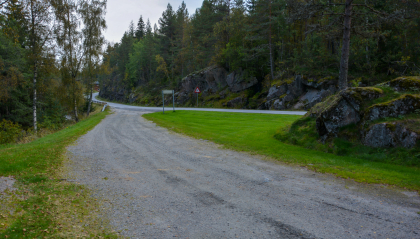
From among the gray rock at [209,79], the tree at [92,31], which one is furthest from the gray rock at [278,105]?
the tree at [92,31]

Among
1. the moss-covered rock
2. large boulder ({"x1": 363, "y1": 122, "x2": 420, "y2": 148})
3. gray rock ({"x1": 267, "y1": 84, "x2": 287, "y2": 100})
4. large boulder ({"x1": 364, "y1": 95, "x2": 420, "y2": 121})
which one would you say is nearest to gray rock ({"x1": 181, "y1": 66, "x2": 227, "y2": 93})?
gray rock ({"x1": 267, "y1": 84, "x2": 287, "y2": 100})

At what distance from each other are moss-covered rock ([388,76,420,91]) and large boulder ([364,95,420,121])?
819 millimetres

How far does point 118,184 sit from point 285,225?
419 cm

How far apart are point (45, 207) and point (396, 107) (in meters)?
10.4

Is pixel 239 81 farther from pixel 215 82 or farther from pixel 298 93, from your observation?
pixel 298 93

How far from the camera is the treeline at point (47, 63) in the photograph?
18.8m

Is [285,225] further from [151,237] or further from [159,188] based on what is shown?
[159,188]

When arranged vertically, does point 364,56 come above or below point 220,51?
below

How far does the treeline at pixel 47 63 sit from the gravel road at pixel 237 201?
14445mm

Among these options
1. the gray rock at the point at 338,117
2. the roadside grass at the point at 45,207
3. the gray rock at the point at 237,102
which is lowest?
the roadside grass at the point at 45,207

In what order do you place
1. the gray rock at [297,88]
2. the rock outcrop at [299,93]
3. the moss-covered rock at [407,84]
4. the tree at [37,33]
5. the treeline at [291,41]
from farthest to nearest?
the gray rock at [297,88] < the rock outcrop at [299,93] < the tree at [37,33] < the treeline at [291,41] < the moss-covered rock at [407,84]

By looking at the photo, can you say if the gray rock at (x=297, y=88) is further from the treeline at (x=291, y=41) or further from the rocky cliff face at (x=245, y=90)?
the treeline at (x=291, y=41)

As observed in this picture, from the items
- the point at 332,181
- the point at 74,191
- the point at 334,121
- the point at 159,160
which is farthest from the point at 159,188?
the point at 334,121

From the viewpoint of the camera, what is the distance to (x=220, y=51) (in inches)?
1502
